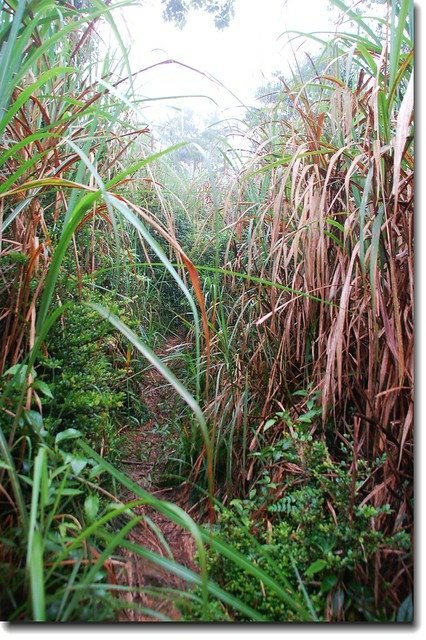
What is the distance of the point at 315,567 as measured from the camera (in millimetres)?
553

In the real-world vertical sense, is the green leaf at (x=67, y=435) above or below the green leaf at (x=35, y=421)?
below

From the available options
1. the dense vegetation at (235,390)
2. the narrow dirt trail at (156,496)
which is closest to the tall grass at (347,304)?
the dense vegetation at (235,390)

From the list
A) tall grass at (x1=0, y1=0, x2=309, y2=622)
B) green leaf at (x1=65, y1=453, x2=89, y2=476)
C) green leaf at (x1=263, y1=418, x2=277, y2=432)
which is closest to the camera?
tall grass at (x1=0, y1=0, x2=309, y2=622)

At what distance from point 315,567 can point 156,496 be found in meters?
0.38

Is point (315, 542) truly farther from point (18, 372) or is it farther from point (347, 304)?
point (18, 372)

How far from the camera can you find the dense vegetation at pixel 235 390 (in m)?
0.52

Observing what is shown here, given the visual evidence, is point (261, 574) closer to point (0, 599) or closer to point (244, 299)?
point (0, 599)

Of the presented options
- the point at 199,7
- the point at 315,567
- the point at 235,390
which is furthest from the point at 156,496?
the point at 199,7

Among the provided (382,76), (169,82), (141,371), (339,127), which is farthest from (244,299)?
(169,82)

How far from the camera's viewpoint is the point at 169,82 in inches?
47.5

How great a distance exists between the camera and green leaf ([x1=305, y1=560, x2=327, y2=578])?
0.55m

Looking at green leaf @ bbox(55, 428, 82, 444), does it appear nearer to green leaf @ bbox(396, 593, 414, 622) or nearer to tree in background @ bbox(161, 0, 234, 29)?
green leaf @ bbox(396, 593, 414, 622)

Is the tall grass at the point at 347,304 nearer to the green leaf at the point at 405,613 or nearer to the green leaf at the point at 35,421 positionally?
the green leaf at the point at 405,613

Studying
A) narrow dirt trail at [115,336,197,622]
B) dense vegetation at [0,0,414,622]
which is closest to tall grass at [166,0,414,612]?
dense vegetation at [0,0,414,622]
